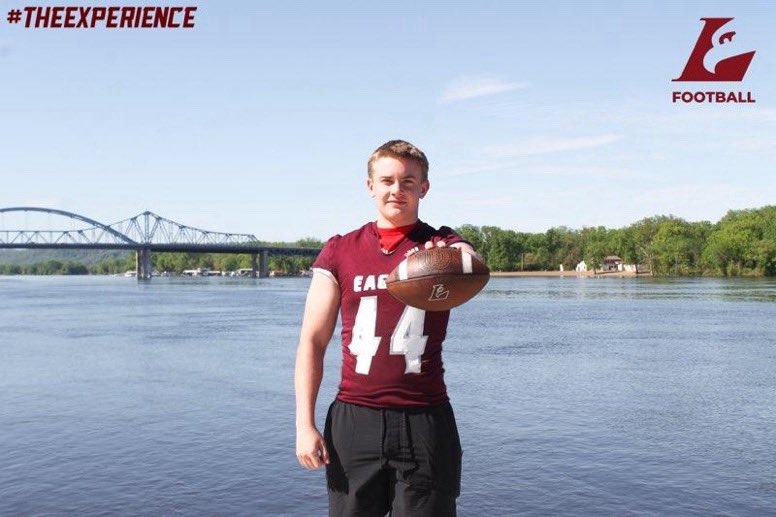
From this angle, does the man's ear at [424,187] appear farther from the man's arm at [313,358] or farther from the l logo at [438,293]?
the man's arm at [313,358]

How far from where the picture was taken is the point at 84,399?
19.2 meters

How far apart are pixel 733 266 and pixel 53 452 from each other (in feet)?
465

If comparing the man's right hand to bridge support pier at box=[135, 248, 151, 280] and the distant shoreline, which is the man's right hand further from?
bridge support pier at box=[135, 248, 151, 280]

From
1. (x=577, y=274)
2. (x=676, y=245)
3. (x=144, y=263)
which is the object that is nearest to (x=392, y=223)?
(x=676, y=245)

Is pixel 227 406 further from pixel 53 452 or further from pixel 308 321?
pixel 308 321

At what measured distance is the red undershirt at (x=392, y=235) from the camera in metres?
4.21

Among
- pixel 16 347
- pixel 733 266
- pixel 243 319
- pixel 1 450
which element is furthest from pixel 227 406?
pixel 733 266

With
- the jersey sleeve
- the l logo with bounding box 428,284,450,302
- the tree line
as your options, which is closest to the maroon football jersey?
the jersey sleeve

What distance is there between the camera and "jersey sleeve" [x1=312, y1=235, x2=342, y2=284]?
417 centimetres

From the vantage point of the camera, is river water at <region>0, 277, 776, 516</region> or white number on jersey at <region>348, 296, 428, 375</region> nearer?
white number on jersey at <region>348, 296, 428, 375</region>

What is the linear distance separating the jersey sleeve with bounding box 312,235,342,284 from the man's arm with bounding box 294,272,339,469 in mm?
22

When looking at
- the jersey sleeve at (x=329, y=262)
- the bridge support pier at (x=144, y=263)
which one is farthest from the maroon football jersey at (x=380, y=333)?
the bridge support pier at (x=144, y=263)

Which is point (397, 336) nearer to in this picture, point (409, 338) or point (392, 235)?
point (409, 338)

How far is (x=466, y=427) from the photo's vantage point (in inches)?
617
